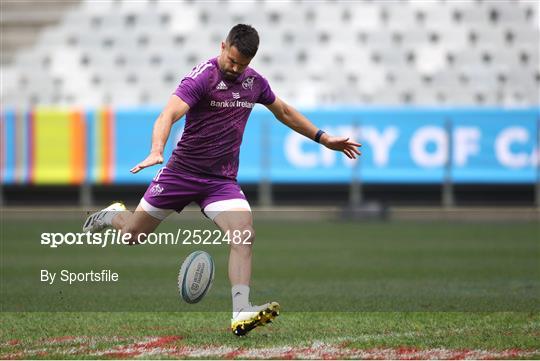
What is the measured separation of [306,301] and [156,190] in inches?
89.0

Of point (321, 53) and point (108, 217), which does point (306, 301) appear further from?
point (321, 53)

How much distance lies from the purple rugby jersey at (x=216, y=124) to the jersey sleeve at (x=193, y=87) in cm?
1

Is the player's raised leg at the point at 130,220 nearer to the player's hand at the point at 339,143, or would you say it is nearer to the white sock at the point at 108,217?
the white sock at the point at 108,217

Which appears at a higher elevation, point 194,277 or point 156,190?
point 156,190

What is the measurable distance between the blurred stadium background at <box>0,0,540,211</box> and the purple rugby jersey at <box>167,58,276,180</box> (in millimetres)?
13927

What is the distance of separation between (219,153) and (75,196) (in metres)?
15.8

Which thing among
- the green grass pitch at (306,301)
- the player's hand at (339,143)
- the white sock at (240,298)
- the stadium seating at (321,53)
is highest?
the stadium seating at (321,53)

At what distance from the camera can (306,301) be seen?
8.84m

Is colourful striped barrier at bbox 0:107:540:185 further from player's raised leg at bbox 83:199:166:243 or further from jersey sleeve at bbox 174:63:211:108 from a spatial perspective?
jersey sleeve at bbox 174:63:211:108

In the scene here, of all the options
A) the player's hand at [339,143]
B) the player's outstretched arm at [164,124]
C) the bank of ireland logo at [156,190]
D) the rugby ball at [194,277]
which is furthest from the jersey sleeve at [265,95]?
the rugby ball at [194,277]

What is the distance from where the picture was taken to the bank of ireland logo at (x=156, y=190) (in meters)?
7.09

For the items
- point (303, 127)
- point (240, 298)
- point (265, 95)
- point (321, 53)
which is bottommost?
point (240, 298)

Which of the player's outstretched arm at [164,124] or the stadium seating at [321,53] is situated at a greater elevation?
the stadium seating at [321,53]

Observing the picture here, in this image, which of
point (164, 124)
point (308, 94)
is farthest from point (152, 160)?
point (308, 94)
